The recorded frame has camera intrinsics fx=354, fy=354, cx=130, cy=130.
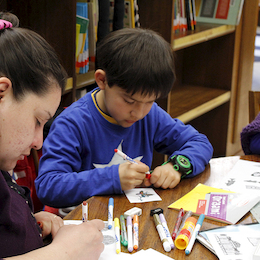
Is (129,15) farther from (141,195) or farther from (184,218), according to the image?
(184,218)

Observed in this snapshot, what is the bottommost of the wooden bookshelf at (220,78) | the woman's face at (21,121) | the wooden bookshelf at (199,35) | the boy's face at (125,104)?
the wooden bookshelf at (220,78)

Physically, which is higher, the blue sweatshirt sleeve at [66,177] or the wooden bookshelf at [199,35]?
the wooden bookshelf at [199,35]

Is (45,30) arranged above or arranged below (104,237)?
above

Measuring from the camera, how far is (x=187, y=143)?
1.43 meters

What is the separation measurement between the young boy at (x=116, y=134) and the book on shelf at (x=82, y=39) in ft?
1.94

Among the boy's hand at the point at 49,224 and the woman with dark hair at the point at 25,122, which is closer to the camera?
the woman with dark hair at the point at 25,122

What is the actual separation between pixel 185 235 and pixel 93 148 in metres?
0.61

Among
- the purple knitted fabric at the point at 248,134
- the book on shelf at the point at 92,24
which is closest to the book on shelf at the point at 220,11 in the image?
the book on shelf at the point at 92,24

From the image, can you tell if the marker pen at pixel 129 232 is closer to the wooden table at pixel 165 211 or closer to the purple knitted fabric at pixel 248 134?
the wooden table at pixel 165 211

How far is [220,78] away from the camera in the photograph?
3080 millimetres

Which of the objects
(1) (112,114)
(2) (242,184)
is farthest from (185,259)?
(1) (112,114)

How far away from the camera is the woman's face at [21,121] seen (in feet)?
2.22

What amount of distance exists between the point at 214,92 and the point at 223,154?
610 mm

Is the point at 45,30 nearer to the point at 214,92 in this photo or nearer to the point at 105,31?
the point at 105,31
